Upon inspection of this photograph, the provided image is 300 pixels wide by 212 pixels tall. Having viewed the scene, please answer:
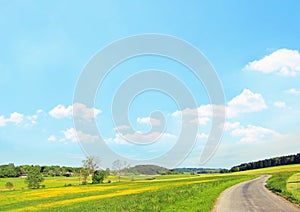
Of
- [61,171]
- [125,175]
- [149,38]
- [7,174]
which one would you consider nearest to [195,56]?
[149,38]

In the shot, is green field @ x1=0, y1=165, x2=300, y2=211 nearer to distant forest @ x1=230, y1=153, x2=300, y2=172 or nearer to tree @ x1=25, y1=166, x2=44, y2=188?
tree @ x1=25, y1=166, x2=44, y2=188

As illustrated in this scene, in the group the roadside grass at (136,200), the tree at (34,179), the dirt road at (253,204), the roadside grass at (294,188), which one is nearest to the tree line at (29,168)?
the tree at (34,179)

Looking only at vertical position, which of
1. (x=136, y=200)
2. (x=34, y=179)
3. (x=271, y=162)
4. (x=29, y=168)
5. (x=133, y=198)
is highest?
(x=29, y=168)

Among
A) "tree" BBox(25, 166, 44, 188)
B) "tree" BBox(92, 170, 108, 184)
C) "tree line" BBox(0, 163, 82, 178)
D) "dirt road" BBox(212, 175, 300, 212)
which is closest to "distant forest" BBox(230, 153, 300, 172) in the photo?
"tree line" BBox(0, 163, 82, 178)

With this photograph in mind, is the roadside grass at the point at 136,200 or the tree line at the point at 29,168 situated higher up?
the tree line at the point at 29,168

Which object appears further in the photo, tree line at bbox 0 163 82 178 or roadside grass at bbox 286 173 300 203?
tree line at bbox 0 163 82 178

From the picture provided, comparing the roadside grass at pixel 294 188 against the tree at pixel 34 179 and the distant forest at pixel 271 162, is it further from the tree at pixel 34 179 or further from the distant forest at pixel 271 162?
the distant forest at pixel 271 162

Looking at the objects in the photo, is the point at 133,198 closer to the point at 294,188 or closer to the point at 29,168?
the point at 294,188

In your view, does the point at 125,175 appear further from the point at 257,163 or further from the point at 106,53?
the point at 106,53

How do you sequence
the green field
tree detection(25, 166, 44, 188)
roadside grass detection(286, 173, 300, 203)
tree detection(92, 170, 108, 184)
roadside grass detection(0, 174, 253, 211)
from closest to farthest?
roadside grass detection(0, 174, 253, 211), the green field, roadside grass detection(286, 173, 300, 203), tree detection(25, 166, 44, 188), tree detection(92, 170, 108, 184)

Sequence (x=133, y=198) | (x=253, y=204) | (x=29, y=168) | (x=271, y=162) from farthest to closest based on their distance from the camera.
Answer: (x=271, y=162)
(x=29, y=168)
(x=133, y=198)
(x=253, y=204)

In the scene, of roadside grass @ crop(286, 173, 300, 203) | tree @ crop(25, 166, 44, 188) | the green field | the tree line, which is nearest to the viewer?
the green field

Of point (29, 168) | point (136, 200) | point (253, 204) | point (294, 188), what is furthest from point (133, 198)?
point (29, 168)

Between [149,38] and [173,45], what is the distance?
2.53m
